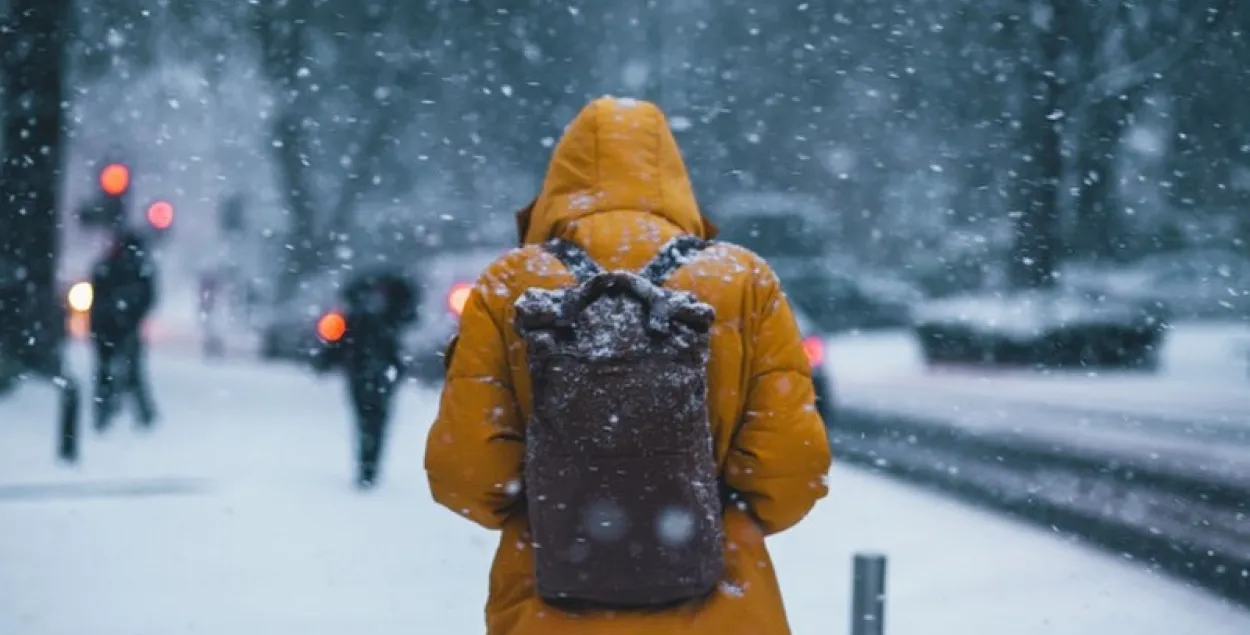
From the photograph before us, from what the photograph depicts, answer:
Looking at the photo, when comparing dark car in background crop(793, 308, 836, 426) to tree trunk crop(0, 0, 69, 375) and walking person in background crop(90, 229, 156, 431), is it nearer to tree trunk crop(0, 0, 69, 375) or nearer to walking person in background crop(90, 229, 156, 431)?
walking person in background crop(90, 229, 156, 431)

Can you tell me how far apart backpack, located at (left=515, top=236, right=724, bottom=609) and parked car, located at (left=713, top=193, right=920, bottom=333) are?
918 inches

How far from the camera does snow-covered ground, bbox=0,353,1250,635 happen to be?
6.82 meters

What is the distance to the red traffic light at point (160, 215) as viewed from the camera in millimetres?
13562

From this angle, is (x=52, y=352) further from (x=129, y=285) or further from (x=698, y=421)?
(x=698, y=421)

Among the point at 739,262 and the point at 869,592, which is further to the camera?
the point at 869,592

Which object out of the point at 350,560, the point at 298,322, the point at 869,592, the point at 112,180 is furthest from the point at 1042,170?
the point at 869,592

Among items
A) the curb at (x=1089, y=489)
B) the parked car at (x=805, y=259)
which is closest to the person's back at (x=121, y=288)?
the curb at (x=1089, y=489)

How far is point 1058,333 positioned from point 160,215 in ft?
54.0

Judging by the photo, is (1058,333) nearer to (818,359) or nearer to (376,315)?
(818,359)

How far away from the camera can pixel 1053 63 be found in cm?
2427

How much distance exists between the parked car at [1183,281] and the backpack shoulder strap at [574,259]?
2486cm

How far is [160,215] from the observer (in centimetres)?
1362

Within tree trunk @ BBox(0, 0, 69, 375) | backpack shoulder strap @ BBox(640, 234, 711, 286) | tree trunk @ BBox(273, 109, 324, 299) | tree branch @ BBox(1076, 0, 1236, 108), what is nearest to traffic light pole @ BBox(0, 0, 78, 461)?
tree trunk @ BBox(0, 0, 69, 375)

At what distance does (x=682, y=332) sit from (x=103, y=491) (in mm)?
8490
